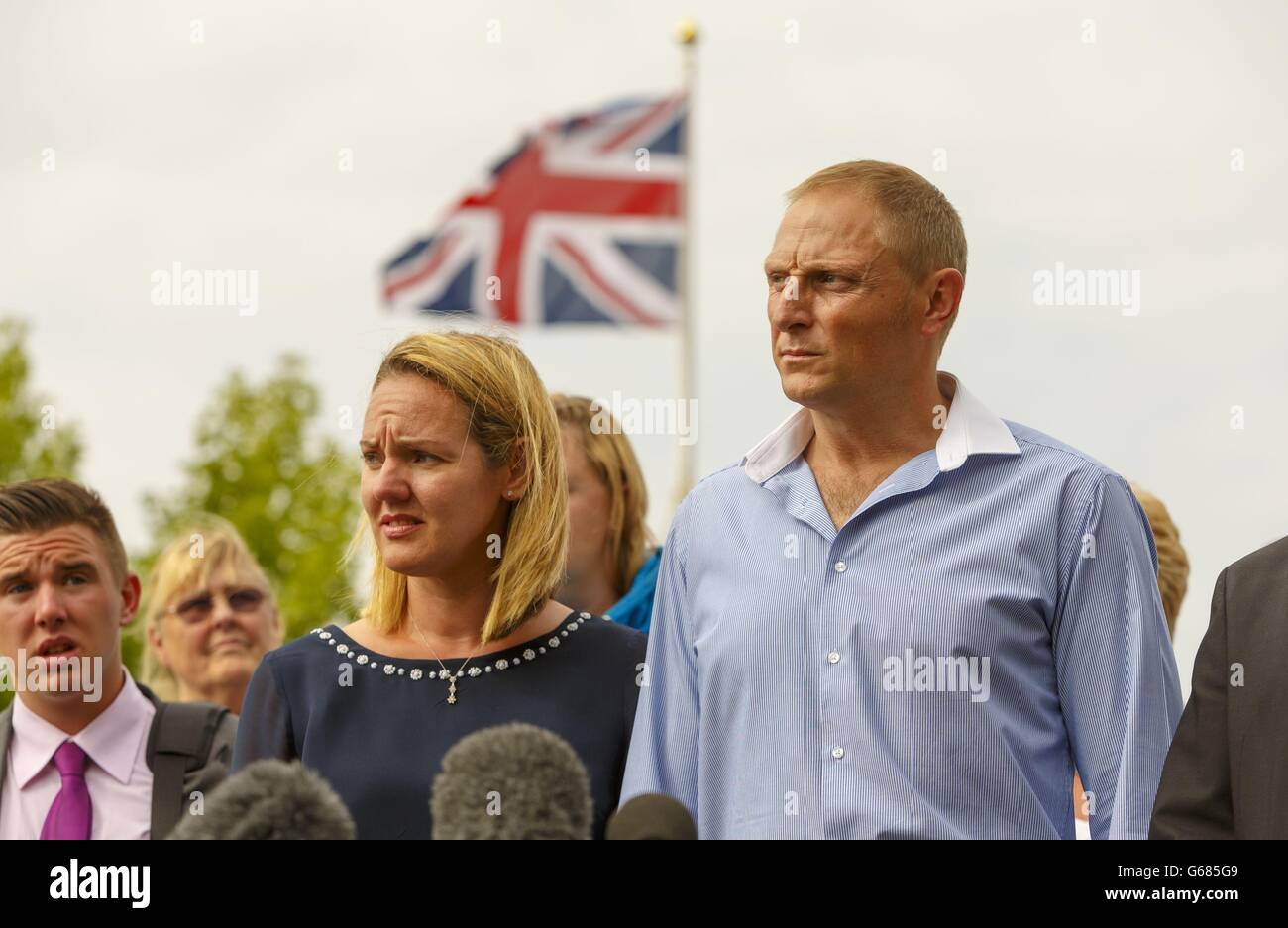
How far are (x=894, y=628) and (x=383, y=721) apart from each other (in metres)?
1.31

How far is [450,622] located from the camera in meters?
4.45

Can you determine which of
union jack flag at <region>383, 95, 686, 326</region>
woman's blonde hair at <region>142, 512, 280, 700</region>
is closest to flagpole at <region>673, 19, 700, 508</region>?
union jack flag at <region>383, 95, 686, 326</region>

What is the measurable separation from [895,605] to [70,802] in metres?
2.64

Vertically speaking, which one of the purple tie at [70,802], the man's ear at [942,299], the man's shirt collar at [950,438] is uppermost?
the man's ear at [942,299]

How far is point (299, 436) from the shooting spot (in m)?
41.7

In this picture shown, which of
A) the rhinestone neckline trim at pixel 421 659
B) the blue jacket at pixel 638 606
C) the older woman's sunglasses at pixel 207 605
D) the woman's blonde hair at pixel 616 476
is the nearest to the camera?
the rhinestone neckline trim at pixel 421 659

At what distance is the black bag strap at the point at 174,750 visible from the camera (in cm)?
505

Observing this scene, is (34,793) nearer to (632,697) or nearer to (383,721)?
(383,721)

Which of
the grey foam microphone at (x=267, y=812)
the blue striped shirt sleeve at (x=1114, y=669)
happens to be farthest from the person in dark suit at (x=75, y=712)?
the grey foam microphone at (x=267, y=812)

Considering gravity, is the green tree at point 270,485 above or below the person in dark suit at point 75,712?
above

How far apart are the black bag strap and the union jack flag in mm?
14006

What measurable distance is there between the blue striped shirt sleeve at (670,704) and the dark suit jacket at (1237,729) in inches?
48.8

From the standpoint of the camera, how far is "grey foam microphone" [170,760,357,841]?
233 cm

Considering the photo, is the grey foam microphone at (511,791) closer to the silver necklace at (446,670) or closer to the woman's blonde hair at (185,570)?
the silver necklace at (446,670)
